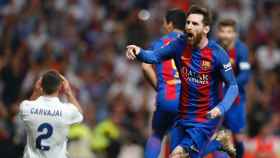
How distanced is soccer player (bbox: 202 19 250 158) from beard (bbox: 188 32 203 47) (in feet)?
8.62

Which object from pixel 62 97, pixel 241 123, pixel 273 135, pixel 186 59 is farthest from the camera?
pixel 273 135

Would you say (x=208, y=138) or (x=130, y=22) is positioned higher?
(x=130, y=22)

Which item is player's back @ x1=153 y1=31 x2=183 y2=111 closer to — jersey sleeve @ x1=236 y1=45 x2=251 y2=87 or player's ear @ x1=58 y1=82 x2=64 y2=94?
player's ear @ x1=58 y1=82 x2=64 y2=94

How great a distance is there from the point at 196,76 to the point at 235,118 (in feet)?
9.73

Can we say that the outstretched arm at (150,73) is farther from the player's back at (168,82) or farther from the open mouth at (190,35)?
the open mouth at (190,35)

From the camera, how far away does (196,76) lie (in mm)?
11633

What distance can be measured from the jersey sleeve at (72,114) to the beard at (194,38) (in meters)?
1.44

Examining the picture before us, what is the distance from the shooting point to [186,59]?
38.2 ft

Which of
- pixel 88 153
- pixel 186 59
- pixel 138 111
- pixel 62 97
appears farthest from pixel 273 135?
pixel 186 59

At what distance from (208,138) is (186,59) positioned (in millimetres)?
890

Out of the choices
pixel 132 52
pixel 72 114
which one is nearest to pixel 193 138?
pixel 132 52

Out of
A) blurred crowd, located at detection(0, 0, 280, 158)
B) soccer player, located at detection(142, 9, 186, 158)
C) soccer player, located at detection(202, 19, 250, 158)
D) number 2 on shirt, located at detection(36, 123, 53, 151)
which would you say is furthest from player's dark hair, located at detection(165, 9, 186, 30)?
blurred crowd, located at detection(0, 0, 280, 158)

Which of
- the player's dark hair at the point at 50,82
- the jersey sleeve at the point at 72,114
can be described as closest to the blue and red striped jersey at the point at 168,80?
the jersey sleeve at the point at 72,114

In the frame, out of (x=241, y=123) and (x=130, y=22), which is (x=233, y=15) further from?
(x=241, y=123)
